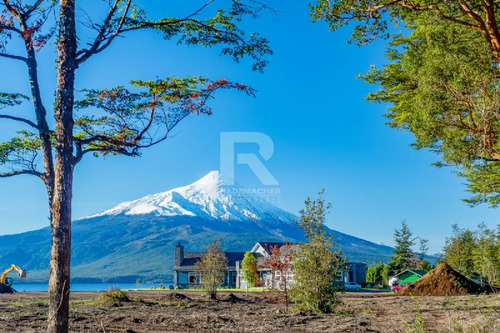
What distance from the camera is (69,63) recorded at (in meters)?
8.27

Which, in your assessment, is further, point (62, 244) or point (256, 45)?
point (256, 45)

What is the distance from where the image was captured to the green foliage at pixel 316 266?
58.2 ft

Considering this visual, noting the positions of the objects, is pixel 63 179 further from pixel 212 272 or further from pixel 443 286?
pixel 443 286

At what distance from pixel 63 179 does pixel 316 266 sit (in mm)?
12009

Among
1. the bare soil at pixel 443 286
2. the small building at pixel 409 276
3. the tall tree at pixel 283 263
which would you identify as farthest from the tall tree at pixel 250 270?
the tall tree at pixel 283 263

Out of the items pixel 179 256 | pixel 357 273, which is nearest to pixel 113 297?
pixel 179 256

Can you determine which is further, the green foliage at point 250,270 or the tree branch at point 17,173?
the green foliage at point 250,270

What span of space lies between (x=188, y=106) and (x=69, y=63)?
7.86 feet

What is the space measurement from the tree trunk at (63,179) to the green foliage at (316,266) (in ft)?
37.9

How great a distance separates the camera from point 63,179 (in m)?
7.80

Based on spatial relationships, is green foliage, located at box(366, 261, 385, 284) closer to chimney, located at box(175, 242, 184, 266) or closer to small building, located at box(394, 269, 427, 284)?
small building, located at box(394, 269, 427, 284)

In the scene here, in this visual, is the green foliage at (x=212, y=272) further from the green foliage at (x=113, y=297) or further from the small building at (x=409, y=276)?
the small building at (x=409, y=276)

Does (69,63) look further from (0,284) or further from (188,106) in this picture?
(0,284)

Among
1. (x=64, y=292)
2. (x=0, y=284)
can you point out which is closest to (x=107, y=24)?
(x=64, y=292)
